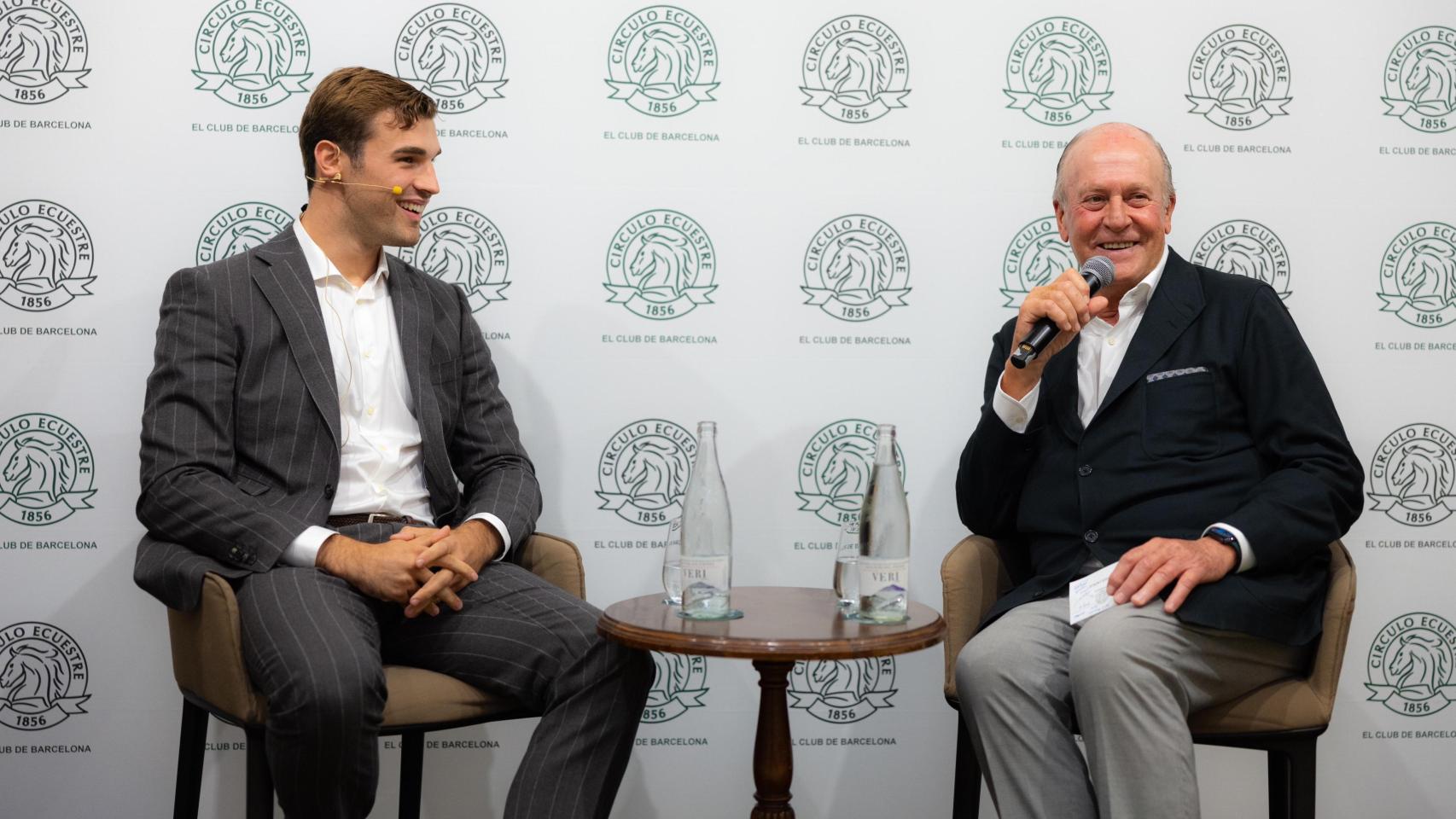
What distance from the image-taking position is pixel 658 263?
320cm

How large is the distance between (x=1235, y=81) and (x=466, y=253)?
83.3 inches

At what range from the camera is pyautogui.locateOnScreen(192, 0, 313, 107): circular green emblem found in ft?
10.2

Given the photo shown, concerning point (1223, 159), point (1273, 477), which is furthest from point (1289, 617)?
point (1223, 159)

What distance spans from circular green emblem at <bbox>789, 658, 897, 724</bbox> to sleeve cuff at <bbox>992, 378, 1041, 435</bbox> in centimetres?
99

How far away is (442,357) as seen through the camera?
9.04ft

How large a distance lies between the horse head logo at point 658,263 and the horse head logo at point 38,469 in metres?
1.52

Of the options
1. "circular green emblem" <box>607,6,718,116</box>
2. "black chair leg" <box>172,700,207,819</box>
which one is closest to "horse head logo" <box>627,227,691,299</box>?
"circular green emblem" <box>607,6,718,116</box>

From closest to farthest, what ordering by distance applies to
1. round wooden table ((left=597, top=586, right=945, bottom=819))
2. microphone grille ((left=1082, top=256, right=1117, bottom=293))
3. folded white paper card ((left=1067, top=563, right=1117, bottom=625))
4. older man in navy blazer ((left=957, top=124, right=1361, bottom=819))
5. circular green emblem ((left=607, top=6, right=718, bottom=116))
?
1. round wooden table ((left=597, top=586, right=945, bottom=819))
2. older man in navy blazer ((left=957, top=124, right=1361, bottom=819))
3. folded white paper card ((left=1067, top=563, right=1117, bottom=625))
4. microphone grille ((left=1082, top=256, right=1117, bottom=293))
5. circular green emblem ((left=607, top=6, right=718, bottom=116))

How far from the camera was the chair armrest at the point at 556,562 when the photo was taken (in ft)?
8.80

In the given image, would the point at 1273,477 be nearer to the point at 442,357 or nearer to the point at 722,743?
the point at 722,743

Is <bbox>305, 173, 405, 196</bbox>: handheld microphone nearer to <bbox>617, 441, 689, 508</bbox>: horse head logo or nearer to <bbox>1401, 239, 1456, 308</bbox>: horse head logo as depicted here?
<bbox>617, 441, 689, 508</bbox>: horse head logo

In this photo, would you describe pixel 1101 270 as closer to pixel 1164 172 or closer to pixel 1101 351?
pixel 1101 351

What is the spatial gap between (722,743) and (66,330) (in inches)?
78.9

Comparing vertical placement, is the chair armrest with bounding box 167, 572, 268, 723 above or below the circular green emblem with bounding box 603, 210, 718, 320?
below
